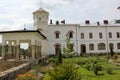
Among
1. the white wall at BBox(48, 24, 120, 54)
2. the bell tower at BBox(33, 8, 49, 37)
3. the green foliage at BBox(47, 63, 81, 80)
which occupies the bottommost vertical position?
the green foliage at BBox(47, 63, 81, 80)

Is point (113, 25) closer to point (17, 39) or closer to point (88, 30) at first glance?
point (88, 30)

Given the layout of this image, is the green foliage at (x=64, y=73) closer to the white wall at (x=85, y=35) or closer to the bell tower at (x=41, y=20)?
the bell tower at (x=41, y=20)

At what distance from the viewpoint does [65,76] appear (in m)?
8.74

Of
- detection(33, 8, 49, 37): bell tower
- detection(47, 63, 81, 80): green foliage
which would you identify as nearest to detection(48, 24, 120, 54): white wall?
detection(33, 8, 49, 37): bell tower

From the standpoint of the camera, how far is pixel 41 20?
40062mm

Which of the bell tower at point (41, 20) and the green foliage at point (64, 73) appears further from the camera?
the bell tower at point (41, 20)

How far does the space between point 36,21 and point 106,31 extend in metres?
13.6

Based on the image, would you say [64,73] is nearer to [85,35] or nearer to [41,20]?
[41,20]

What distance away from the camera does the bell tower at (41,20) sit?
1577 inches

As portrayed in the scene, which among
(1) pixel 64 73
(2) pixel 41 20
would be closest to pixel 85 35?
(2) pixel 41 20

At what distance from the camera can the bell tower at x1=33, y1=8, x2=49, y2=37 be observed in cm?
4006

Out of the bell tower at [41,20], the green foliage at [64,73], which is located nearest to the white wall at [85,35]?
the bell tower at [41,20]

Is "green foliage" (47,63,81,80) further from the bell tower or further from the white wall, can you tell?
the white wall

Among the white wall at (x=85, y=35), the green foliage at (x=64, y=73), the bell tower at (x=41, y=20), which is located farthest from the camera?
the white wall at (x=85, y=35)
